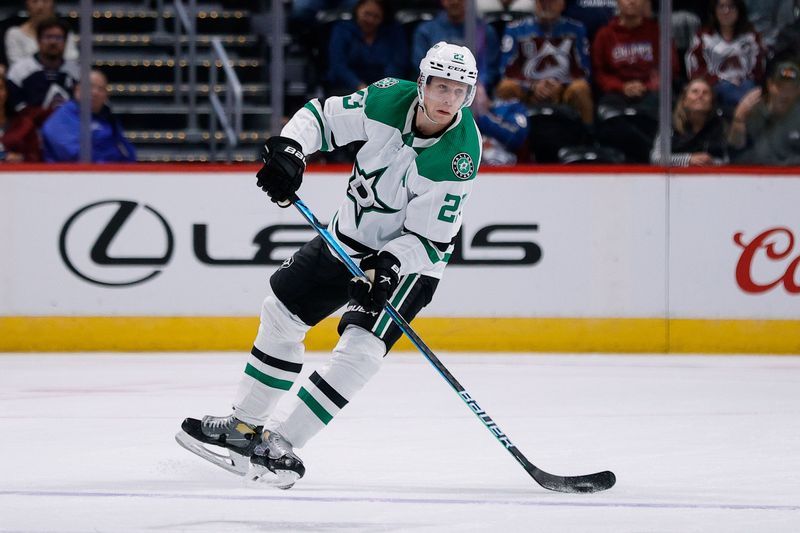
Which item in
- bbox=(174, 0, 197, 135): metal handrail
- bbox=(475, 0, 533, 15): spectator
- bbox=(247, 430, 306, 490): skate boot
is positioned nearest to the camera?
bbox=(247, 430, 306, 490): skate boot

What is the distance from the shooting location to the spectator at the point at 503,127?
734cm

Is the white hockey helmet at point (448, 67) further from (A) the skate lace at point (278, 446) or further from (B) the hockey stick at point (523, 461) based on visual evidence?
(A) the skate lace at point (278, 446)

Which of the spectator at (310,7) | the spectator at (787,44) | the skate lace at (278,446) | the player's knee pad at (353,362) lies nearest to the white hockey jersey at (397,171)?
the player's knee pad at (353,362)

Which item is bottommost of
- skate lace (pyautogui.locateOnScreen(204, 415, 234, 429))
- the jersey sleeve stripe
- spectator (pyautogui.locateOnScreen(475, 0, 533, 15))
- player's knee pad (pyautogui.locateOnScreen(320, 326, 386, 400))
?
skate lace (pyautogui.locateOnScreen(204, 415, 234, 429))

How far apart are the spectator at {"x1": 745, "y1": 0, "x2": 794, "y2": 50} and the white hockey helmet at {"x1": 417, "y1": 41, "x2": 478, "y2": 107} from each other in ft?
12.3

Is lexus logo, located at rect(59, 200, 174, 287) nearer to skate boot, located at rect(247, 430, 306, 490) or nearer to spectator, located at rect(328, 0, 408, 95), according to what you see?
spectator, located at rect(328, 0, 408, 95)

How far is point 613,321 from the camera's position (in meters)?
7.33

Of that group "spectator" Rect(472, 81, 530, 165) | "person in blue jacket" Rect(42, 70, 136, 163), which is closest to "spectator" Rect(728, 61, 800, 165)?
"spectator" Rect(472, 81, 530, 165)

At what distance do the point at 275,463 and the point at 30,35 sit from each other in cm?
436

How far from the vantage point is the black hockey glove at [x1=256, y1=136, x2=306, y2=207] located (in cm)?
387

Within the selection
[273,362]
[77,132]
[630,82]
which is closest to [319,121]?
[273,362]

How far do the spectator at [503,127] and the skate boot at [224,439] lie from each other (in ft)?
11.5

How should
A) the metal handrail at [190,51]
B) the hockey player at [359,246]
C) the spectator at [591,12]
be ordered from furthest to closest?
1. the metal handrail at [190,51]
2. the spectator at [591,12]
3. the hockey player at [359,246]

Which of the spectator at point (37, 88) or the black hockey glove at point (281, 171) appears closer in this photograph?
the black hockey glove at point (281, 171)
